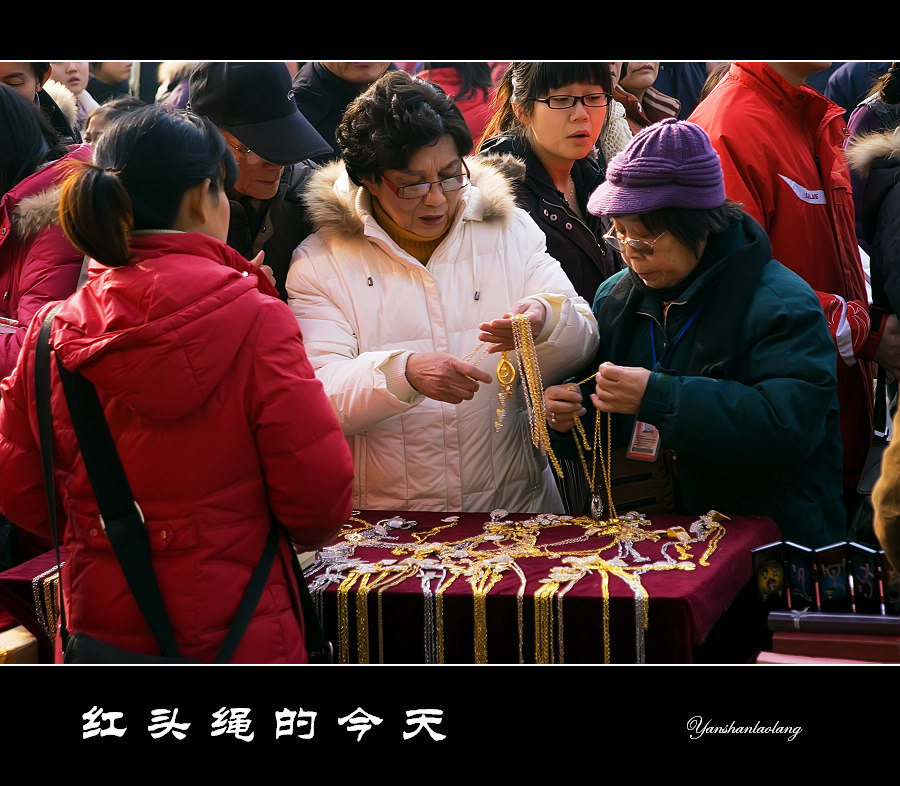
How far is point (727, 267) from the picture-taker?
110 inches

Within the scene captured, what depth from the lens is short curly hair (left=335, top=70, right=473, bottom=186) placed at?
116 inches

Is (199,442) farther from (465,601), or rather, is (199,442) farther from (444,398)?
(444,398)

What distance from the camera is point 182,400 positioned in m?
1.95

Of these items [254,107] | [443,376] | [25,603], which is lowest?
[25,603]

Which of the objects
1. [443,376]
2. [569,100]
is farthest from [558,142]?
[443,376]

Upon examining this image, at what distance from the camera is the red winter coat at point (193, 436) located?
1943mm

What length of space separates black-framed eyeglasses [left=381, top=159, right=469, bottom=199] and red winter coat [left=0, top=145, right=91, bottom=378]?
2.85ft

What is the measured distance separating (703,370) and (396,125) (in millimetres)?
1065

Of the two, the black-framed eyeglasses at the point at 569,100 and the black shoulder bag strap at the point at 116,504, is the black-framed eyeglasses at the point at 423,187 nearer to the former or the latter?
the black-framed eyeglasses at the point at 569,100

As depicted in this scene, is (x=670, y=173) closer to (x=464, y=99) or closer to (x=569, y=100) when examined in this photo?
(x=569, y=100)

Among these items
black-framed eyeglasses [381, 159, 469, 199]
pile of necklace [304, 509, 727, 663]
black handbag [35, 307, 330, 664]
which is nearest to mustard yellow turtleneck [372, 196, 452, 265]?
black-framed eyeglasses [381, 159, 469, 199]

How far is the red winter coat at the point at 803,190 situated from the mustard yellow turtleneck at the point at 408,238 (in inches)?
38.1

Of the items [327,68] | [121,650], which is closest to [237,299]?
[121,650]

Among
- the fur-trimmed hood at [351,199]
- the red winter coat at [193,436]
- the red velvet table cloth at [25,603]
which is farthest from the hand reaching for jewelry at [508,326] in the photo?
the red velvet table cloth at [25,603]
